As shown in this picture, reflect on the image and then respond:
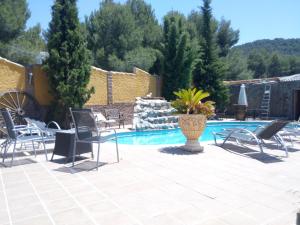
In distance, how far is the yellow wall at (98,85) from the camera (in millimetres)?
13105

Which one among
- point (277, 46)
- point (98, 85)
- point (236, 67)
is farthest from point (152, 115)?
point (277, 46)

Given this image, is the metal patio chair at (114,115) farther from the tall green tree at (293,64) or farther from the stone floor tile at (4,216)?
the tall green tree at (293,64)

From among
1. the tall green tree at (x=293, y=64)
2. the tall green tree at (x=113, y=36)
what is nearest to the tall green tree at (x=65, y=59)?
the tall green tree at (x=113, y=36)

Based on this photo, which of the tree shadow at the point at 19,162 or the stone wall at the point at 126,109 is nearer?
the tree shadow at the point at 19,162

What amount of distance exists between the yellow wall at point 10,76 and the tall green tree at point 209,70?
9469 mm

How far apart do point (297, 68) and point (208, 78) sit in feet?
71.0

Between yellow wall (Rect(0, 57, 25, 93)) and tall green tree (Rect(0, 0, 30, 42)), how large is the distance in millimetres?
6254

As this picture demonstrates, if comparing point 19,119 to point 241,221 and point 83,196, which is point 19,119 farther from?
point 241,221

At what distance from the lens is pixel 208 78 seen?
16656 millimetres

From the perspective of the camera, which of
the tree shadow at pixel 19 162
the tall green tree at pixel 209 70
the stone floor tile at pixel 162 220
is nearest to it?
the stone floor tile at pixel 162 220

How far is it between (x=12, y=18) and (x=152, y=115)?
375 inches

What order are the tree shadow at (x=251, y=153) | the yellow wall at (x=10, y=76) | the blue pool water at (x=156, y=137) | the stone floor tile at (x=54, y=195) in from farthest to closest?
the yellow wall at (x=10, y=76) → the blue pool water at (x=156, y=137) → the tree shadow at (x=251, y=153) → the stone floor tile at (x=54, y=195)

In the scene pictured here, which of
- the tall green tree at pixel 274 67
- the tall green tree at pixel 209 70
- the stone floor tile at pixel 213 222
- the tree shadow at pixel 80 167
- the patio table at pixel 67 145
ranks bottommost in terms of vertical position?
the stone floor tile at pixel 213 222

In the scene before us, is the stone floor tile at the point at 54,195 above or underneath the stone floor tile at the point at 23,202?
above
